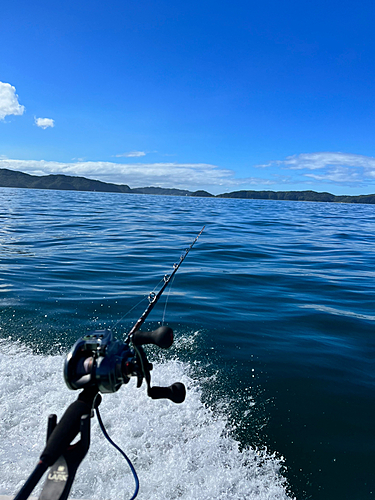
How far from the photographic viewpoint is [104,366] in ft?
6.34

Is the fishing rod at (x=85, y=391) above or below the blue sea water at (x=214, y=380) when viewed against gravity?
above

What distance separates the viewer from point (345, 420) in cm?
398

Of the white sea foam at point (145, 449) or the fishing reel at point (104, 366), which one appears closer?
the fishing reel at point (104, 366)

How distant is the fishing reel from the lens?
1.93m

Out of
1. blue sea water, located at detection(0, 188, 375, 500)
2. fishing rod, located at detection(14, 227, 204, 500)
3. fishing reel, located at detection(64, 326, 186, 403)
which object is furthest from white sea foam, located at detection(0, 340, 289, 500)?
fishing reel, located at detection(64, 326, 186, 403)

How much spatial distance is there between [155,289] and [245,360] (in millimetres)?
3709

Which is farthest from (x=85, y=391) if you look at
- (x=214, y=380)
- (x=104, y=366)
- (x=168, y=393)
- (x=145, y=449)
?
(x=214, y=380)

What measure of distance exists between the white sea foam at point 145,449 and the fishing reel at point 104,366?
1434mm

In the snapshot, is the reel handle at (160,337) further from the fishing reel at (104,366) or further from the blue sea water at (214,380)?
the blue sea water at (214,380)

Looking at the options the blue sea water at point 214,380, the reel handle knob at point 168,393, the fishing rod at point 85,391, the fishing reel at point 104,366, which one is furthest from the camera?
the blue sea water at point 214,380

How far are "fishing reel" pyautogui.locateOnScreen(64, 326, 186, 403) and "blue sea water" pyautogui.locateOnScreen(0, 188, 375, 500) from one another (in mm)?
1493

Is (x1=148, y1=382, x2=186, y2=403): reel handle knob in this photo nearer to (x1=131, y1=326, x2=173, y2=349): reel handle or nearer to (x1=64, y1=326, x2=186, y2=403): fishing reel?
(x1=64, y1=326, x2=186, y2=403): fishing reel

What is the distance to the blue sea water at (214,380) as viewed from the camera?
317cm

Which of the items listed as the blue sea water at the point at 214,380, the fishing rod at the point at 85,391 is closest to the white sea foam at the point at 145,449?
the blue sea water at the point at 214,380
